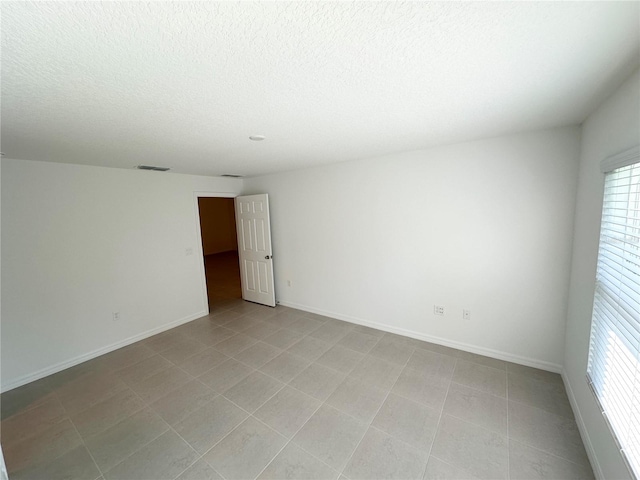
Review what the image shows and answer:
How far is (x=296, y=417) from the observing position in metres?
2.02

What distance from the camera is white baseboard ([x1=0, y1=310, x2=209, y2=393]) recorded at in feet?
8.30

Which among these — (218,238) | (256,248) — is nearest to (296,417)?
(256,248)

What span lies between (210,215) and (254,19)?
30.1 ft

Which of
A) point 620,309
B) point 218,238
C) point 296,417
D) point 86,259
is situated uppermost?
point 86,259

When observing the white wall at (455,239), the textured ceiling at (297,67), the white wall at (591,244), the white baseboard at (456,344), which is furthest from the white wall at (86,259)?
the white wall at (591,244)

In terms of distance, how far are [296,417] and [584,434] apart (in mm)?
2011

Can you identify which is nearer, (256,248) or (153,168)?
(153,168)

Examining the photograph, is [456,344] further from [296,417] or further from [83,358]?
[83,358]

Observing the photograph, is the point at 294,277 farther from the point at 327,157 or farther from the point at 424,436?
the point at 424,436

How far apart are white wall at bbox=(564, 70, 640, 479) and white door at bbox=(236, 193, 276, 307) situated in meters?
Result: 3.71

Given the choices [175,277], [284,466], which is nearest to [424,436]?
[284,466]

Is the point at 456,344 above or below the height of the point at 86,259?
below

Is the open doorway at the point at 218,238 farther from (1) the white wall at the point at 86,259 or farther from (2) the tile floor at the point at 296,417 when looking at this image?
(2) the tile floor at the point at 296,417

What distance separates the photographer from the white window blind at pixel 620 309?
1.18 meters
